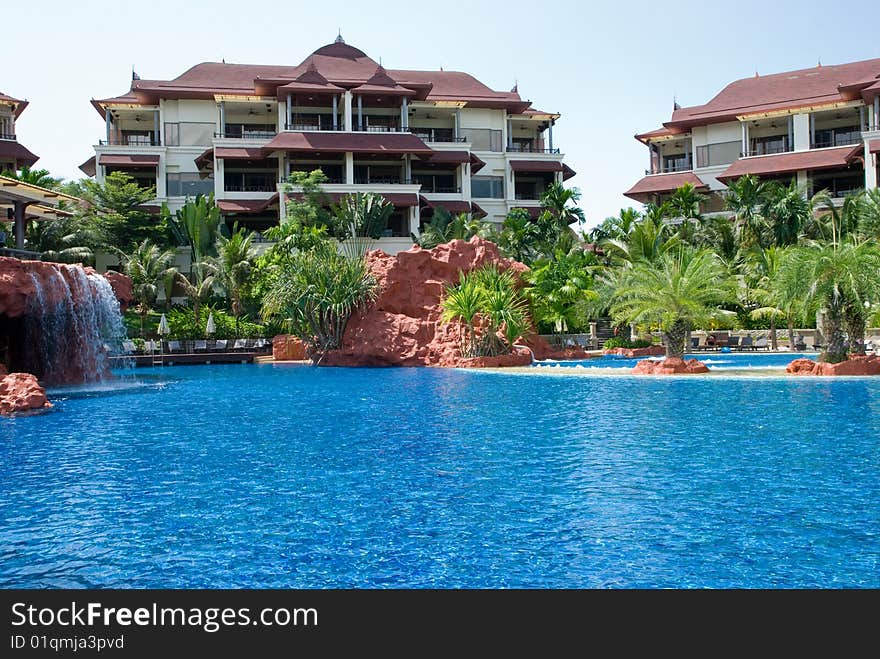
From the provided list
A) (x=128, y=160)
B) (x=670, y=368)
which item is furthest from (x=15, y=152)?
(x=670, y=368)

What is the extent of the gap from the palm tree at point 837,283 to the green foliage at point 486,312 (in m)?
8.80

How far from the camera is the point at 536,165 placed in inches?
2111

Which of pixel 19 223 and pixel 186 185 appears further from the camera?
pixel 186 185

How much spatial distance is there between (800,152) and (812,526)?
4717 centimetres

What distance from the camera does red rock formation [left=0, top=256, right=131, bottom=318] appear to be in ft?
63.0

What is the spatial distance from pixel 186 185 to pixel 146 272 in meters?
12.6

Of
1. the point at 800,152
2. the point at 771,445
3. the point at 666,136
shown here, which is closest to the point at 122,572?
the point at 771,445

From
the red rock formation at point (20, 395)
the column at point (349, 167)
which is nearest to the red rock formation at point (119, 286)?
the red rock formation at point (20, 395)

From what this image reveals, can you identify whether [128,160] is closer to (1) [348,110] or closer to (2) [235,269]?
(1) [348,110]

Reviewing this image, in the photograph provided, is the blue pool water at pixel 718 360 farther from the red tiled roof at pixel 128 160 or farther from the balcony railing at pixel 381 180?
the red tiled roof at pixel 128 160

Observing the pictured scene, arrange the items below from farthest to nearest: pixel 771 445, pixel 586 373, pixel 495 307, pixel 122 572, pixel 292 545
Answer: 1. pixel 495 307
2. pixel 586 373
3. pixel 771 445
4. pixel 292 545
5. pixel 122 572

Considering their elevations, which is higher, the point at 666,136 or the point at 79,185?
the point at 666,136

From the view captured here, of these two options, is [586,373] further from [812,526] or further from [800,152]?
[800,152]

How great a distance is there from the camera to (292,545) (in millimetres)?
6586
